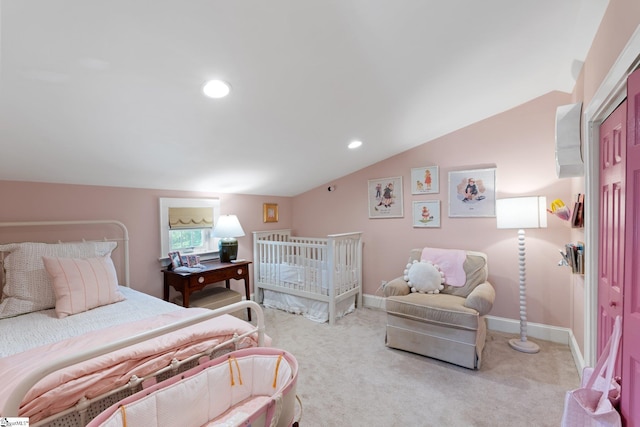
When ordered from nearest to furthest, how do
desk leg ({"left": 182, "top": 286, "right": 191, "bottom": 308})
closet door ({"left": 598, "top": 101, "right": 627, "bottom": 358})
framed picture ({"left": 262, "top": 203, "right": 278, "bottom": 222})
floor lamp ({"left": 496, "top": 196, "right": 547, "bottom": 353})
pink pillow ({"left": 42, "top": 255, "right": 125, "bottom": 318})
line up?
closet door ({"left": 598, "top": 101, "right": 627, "bottom": 358}), pink pillow ({"left": 42, "top": 255, "right": 125, "bottom": 318}), floor lamp ({"left": 496, "top": 196, "right": 547, "bottom": 353}), desk leg ({"left": 182, "top": 286, "right": 191, "bottom": 308}), framed picture ({"left": 262, "top": 203, "right": 278, "bottom": 222})

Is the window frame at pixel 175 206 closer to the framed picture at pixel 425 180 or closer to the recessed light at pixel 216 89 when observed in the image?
the recessed light at pixel 216 89

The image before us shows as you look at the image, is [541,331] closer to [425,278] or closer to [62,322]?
[425,278]

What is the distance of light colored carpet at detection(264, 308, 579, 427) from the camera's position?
1769 millimetres

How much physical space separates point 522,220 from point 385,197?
156 cm

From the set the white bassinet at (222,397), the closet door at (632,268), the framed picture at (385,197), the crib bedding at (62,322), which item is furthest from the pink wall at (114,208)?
the closet door at (632,268)

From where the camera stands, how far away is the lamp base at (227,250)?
332cm

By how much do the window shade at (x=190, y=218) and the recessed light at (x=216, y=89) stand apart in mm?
1754

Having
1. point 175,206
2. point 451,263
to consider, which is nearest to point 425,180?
point 451,263

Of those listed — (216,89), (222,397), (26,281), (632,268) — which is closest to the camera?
(632,268)

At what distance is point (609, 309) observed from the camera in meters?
1.51

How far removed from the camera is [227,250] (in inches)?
131

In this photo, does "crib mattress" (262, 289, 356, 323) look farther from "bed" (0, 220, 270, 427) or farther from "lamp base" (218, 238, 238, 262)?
"bed" (0, 220, 270, 427)

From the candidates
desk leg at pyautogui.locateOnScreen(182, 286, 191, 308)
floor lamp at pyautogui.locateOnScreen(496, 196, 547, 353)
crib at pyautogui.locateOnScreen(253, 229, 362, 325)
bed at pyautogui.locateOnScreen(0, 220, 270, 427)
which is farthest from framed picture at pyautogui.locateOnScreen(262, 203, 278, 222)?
floor lamp at pyautogui.locateOnScreen(496, 196, 547, 353)

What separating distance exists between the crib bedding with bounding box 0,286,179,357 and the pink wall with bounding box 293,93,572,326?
8.86ft
